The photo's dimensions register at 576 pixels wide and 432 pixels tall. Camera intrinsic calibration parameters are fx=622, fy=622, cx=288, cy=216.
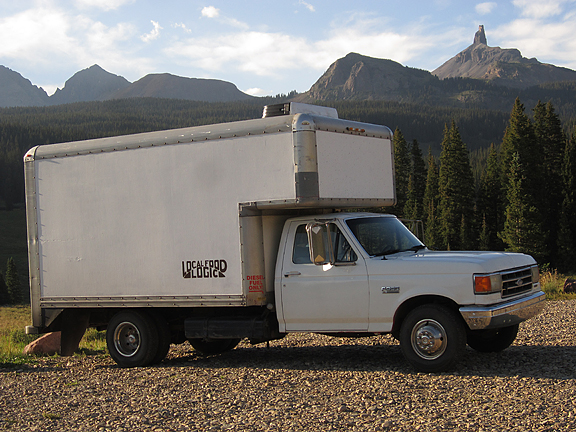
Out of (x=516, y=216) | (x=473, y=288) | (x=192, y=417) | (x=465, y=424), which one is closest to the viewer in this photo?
(x=465, y=424)

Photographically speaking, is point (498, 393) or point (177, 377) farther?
point (177, 377)

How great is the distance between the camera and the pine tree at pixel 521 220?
61000 millimetres

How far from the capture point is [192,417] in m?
6.65

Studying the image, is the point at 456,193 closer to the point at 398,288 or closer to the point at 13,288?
the point at 13,288

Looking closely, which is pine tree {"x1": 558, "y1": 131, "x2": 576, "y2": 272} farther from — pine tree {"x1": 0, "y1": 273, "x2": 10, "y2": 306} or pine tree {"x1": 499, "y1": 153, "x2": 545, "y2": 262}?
pine tree {"x1": 0, "y1": 273, "x2": 10, "y2": 306}

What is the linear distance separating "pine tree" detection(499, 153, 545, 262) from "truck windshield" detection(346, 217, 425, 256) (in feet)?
180

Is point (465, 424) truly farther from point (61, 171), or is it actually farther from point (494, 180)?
point (494, 180)

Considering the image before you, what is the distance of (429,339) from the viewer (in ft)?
26.2

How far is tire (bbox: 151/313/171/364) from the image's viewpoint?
389 inches

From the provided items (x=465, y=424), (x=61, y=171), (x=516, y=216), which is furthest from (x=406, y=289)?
(x=516, y=216)

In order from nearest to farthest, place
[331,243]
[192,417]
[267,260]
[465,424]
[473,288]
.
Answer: [465,424] → [192,417] → [473,288] → [331,243] → [267,260]

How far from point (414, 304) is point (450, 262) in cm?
81

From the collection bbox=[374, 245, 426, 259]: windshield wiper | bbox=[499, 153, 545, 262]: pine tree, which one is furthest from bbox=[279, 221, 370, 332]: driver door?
bbox=[499, 153, 545, 262]: pine tree

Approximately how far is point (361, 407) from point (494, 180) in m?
80.0
